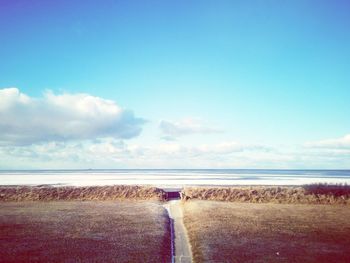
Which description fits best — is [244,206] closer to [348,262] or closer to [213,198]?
[213,198]

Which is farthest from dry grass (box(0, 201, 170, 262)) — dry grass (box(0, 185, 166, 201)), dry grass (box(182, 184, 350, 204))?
dry grass (box(182, 184, 350, 204))

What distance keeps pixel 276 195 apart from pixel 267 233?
68.8 ft

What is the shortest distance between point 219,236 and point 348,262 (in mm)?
8160

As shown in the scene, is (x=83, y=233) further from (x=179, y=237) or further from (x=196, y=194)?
(x=196, y=194)

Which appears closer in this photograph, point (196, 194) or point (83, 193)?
point (196, 194)

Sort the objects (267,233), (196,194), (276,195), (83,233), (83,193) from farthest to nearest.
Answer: (83,193), (196,194), (276,195), (267,233), (83,233)

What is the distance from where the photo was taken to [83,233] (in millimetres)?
23406

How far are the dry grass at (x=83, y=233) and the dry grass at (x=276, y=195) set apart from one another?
408 inches

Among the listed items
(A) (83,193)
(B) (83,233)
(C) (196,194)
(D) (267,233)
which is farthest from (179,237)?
(A) (83,193)

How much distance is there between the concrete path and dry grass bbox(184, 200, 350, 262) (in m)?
0.44

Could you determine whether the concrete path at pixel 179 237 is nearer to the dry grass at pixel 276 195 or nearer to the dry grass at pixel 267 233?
the dry grass at pixel 267 233

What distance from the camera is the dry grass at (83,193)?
143ft

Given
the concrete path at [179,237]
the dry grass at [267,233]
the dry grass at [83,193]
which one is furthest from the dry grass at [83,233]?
the dry grass at [83,193]

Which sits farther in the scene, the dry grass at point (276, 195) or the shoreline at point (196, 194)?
the shoreline at point (196, 194)
